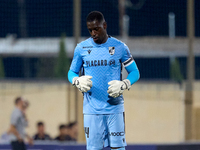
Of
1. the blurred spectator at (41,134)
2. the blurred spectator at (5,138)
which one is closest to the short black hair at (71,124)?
the blurred spectator at (41,134)

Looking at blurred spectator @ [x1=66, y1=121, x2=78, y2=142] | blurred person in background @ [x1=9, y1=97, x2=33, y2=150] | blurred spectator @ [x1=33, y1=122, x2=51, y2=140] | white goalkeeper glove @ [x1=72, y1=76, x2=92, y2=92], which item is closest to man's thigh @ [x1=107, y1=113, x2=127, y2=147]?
white goalkeeper glove @ [x1=72, y1=76, x2=92, y2=92]

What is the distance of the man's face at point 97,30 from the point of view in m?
2.77

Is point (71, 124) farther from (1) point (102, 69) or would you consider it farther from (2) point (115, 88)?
(2) point (115, 88)

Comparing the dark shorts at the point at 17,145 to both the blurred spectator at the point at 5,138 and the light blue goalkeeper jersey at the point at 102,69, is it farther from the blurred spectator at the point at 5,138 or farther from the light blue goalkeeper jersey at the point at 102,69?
the light blue goalkeeper jersey at the point at 102,69

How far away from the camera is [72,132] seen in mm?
6320

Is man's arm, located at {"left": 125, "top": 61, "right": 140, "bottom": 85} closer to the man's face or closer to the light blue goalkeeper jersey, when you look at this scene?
the light blue goalkeeper jersey

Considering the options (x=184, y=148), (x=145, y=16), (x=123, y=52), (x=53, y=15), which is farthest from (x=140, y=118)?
(x=123, y=52)

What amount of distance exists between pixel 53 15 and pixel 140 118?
2637mm

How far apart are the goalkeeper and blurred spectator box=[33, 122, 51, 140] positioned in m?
3.72

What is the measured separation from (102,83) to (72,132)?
144 inches

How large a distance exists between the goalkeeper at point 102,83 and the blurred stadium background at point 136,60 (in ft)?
11.7

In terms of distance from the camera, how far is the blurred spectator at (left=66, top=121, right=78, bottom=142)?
20.7ft

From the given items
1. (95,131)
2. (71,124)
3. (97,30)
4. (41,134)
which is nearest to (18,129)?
(41,134)

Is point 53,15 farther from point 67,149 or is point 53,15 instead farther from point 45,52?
point 67,149
